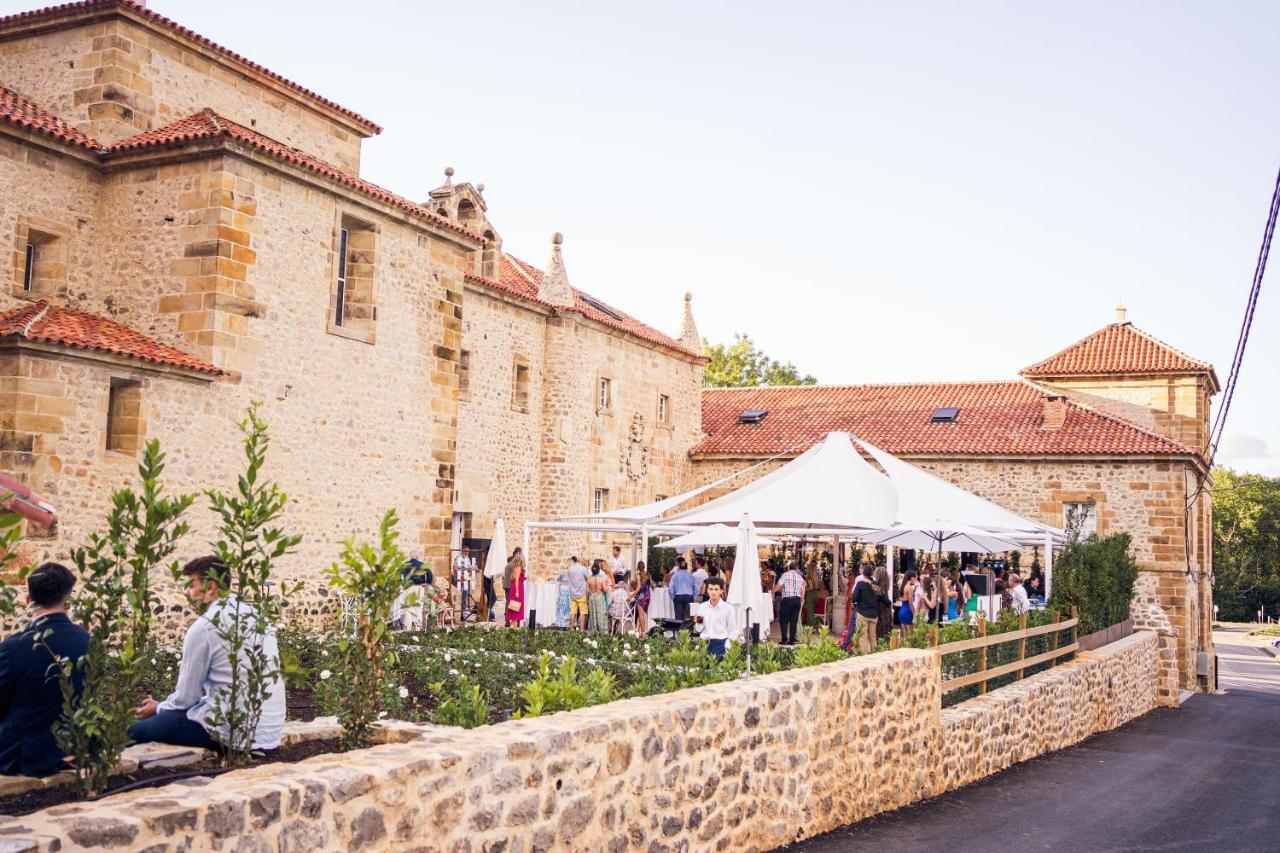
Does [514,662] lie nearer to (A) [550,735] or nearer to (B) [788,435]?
(A) [550,735]

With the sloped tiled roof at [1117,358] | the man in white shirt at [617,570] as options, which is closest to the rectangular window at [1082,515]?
the sloped tiled roof at [1117,358]

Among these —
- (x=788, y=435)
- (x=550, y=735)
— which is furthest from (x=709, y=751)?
(x=788, y=435)

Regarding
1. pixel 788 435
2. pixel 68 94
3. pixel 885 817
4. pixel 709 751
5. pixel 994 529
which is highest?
pixel 68 94

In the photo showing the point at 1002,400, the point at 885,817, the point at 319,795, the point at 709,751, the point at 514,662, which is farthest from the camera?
the point at 1002,400

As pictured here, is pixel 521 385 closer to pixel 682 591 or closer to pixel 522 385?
pixel 522 385

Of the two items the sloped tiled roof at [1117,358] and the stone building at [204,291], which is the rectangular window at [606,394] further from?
the sloped tiled roof at [1117,358]

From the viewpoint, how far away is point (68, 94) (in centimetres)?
1620

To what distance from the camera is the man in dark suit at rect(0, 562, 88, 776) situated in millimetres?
5191

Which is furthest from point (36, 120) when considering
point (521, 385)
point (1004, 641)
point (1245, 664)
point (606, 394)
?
point (1245, 664)

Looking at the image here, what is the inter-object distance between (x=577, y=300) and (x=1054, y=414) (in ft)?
43.0

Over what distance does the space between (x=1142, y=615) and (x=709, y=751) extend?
79.7 feet

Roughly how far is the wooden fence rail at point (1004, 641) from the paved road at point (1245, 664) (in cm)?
1714

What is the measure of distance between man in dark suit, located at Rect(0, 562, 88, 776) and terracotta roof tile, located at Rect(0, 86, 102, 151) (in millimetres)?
11002

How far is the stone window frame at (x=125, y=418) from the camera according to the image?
13.5 meters
